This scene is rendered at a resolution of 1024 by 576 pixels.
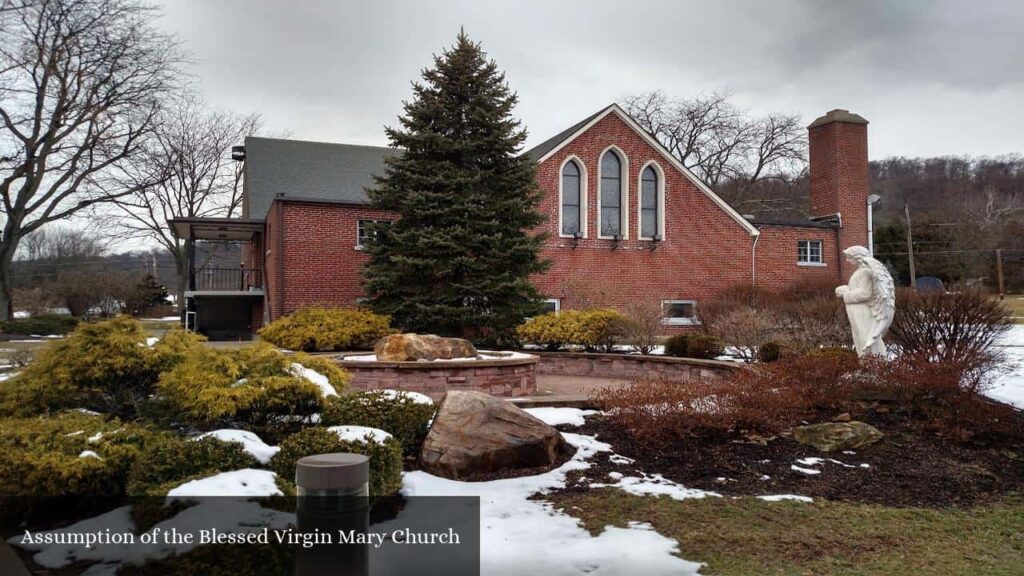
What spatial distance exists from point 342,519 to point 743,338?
12.3m

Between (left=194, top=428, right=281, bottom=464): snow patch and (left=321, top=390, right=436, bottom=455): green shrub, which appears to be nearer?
(left=194, top=428, right=281, bottom=464): snow patch

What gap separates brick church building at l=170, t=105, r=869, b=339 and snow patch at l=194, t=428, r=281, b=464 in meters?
14.0

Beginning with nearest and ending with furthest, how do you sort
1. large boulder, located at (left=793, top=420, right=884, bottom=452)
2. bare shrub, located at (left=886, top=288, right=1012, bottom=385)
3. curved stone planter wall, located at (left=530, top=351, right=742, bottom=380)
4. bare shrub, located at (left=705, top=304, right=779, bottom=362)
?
large boulder, located at (left=793, top=420, right=884, bottom=452) < bare shrub, located at (left=886, top=288, right=1012, bottom=385) < curved stone planter wall, located at (left=530, top=351, right=742, bottom=380) < bare shrub, located at (left=705, top=304, right=779, bottom=362)

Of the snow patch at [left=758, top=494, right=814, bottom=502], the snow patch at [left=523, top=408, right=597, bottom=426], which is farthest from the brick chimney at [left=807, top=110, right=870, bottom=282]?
the snow patch at [left=758, top=494, right=814, bottom=502]

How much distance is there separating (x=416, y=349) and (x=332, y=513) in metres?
7.33

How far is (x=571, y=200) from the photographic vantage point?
22516 mm

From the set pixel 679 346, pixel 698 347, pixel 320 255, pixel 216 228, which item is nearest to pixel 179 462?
pixel 698 347

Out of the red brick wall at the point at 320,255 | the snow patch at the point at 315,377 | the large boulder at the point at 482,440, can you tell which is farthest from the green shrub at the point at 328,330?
the large boulder at the point at 482,440

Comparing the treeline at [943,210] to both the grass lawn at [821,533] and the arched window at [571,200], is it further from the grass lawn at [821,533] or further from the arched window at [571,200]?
the grass lawn at [821,533]

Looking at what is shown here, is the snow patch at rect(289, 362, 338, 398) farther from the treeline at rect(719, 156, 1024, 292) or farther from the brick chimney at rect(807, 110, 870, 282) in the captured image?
the treeline at rect(719, 156, 1024, 292)

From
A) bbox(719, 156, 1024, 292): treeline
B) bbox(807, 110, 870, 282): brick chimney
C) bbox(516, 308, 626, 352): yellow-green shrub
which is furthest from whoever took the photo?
bbox(719, 156, 1024, 292): treeline

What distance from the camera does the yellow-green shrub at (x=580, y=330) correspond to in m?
14.7

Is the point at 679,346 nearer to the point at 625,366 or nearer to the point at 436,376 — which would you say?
the point at 625,366

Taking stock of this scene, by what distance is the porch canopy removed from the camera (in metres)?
20.1
